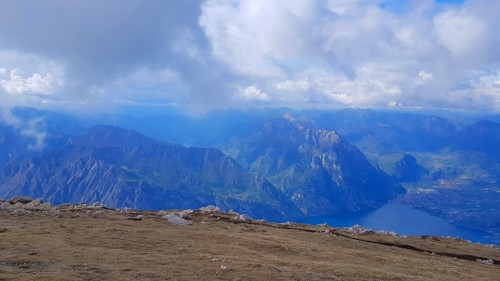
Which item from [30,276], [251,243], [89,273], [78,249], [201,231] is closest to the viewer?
[30,276]

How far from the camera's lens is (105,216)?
53375 mm

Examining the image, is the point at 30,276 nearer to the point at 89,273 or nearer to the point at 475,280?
the point at 89,273

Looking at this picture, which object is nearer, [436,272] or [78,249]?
[78,249]

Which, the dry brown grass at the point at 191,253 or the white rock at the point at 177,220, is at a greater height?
the dry brown grass at the point at 191,253

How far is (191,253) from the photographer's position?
3416 cm

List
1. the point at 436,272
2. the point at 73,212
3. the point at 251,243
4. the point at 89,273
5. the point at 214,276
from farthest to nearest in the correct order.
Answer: the point at 73,212 < the point at 251,243 < the point at 436,272 < the point at 214,276 < the point at 89,273

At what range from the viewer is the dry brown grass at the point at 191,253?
26672 mm

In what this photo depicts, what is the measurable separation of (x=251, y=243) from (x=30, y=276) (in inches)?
950

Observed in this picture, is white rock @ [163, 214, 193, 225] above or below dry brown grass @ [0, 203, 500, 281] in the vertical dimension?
below

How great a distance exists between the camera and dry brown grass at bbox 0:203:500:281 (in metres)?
26.7

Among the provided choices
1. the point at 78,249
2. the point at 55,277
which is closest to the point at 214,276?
the point at 55,277

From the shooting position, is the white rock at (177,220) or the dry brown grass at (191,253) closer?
the dry brown grass at (191,253)

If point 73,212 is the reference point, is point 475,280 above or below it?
above

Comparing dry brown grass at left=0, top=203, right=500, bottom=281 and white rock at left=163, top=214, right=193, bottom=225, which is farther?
white rock at left=163, top=214, right=193, bottom=225
